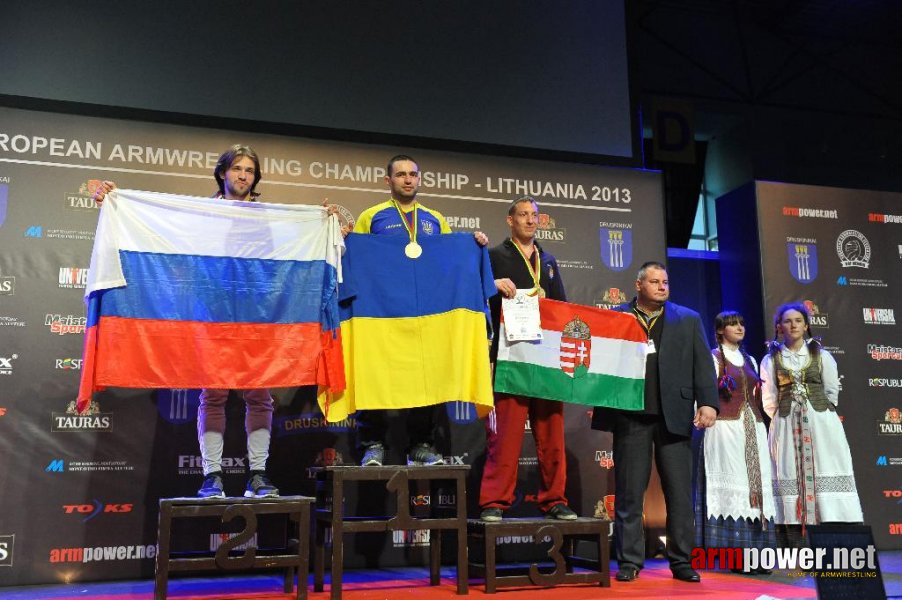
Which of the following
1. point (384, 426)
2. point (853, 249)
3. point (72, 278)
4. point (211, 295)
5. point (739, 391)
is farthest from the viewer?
point (853, 249)

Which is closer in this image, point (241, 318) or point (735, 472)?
point (241, 318)

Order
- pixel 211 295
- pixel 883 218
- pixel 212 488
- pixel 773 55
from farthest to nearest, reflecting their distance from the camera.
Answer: pixel 773 55 → pixel 883 218 → pixel 211 295 → pixel 212 488

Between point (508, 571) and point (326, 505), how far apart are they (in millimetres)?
934

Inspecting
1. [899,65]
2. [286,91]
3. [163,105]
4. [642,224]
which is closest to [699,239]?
[899,65]

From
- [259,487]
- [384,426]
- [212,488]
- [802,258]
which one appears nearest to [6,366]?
[212,488]

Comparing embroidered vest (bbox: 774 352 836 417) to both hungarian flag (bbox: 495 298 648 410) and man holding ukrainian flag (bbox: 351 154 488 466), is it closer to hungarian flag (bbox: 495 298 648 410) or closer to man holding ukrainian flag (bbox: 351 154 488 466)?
hungarian flag (bbox: 495 298 648 410)

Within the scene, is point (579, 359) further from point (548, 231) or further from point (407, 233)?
point (548, 231)

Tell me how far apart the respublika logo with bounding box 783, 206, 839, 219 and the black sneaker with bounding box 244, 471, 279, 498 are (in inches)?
178

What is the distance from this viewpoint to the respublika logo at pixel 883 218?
6.52 meters

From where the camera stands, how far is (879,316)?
20.8ft

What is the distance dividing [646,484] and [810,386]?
55.4 inches

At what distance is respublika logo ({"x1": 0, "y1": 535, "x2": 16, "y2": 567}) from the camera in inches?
165

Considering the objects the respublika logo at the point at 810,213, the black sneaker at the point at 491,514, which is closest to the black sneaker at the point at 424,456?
the black sneaker at the point at 491,514

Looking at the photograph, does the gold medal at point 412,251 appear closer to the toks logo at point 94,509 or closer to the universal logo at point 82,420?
the universal logo at point 82,420
